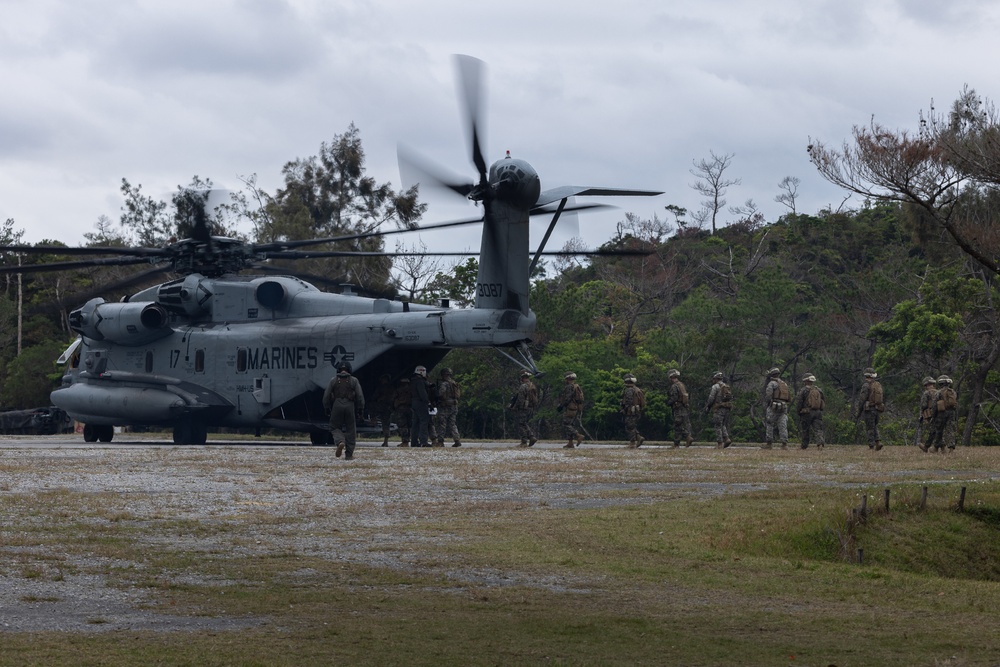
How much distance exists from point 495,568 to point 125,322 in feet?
79.6

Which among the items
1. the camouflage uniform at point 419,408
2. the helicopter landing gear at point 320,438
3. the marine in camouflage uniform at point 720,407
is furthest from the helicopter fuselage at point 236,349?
the marine in camouflage uniform at point 720,407

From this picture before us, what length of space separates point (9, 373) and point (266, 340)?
30720mm

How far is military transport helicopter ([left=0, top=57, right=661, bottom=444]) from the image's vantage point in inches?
1106

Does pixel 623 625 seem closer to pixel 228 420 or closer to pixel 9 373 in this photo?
pixel 228 420

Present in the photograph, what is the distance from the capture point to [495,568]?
34.6 ft

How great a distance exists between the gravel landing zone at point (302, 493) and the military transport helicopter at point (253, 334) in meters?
2.63

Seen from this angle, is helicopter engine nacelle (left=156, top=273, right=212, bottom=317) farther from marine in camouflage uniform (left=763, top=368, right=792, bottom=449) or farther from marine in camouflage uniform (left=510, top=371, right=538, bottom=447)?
marine in camouflage uniform (left=763, top=368, right=792, bottom=449)

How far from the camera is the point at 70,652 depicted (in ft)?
23.8

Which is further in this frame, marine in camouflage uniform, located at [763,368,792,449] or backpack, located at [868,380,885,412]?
marine in camouflage uniform, located at [763,368,792,449]

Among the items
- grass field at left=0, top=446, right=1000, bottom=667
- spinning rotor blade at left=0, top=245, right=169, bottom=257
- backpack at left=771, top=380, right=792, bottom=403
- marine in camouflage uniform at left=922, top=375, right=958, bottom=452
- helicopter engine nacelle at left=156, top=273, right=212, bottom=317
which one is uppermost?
spinning rotor blade at left=0, top=245, right=169, bottom=257

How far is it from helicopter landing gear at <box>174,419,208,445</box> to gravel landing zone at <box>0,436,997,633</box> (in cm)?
372

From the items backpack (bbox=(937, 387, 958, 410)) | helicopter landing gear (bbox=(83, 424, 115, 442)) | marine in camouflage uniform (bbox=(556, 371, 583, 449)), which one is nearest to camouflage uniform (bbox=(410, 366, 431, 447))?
marine in camouflage uniform (bbox=(556, 371, 583, 449))

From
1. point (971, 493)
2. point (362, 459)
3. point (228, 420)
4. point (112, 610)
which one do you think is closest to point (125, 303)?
point (228, 420)

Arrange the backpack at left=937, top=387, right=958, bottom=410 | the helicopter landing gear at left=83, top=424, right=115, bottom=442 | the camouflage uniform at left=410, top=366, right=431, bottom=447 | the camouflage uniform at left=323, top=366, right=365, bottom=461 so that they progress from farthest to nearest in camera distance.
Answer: the helicopter landing gear at left=83, top=424, right=115, bottom=442
the camouflage uniform at left=410, top=366, right=431, bottom=447
the backpack at left=937, top=387, right=958, bottom=410
the camouflage uniform at left=323, top=366, right=365, bottom=461
